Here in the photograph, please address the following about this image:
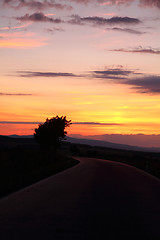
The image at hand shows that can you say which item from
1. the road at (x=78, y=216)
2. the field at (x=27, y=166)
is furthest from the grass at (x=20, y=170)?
the road at (x=78, y=216)

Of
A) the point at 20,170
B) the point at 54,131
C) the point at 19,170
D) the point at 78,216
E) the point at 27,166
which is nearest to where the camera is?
the point at 78,216

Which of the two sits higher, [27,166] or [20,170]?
[27,166]

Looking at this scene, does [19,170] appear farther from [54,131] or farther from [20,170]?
[54,131]

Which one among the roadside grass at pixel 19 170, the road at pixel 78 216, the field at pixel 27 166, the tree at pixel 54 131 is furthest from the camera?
the tree at pixel 54 131

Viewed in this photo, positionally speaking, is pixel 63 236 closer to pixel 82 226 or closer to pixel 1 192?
pixel 82 226

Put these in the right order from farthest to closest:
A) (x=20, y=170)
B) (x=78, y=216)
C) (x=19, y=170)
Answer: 1. (x=20, y=170)
2. (x=19, y=170)
3. (x=78, y=216)

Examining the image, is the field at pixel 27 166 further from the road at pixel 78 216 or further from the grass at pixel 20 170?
the road at pixel 78 216

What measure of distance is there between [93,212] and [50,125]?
6525 cm

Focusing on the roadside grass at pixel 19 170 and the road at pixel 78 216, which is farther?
the roadside grass at pixel 19 170

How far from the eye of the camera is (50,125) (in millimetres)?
74688

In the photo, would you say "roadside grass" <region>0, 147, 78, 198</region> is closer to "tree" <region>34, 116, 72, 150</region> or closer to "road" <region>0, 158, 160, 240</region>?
"road" <region>0, 158, 160, 240</region>

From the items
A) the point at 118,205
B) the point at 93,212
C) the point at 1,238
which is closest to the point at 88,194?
the point at 118,205

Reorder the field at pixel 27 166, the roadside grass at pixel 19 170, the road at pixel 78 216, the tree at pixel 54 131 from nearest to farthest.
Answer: the road at pixel 78 216 < the roadside grass at pixel 19 170 < the field at pixel 27 166 < the tree at pixel 54 131

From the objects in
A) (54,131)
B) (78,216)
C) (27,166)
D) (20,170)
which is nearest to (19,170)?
(20,170)
